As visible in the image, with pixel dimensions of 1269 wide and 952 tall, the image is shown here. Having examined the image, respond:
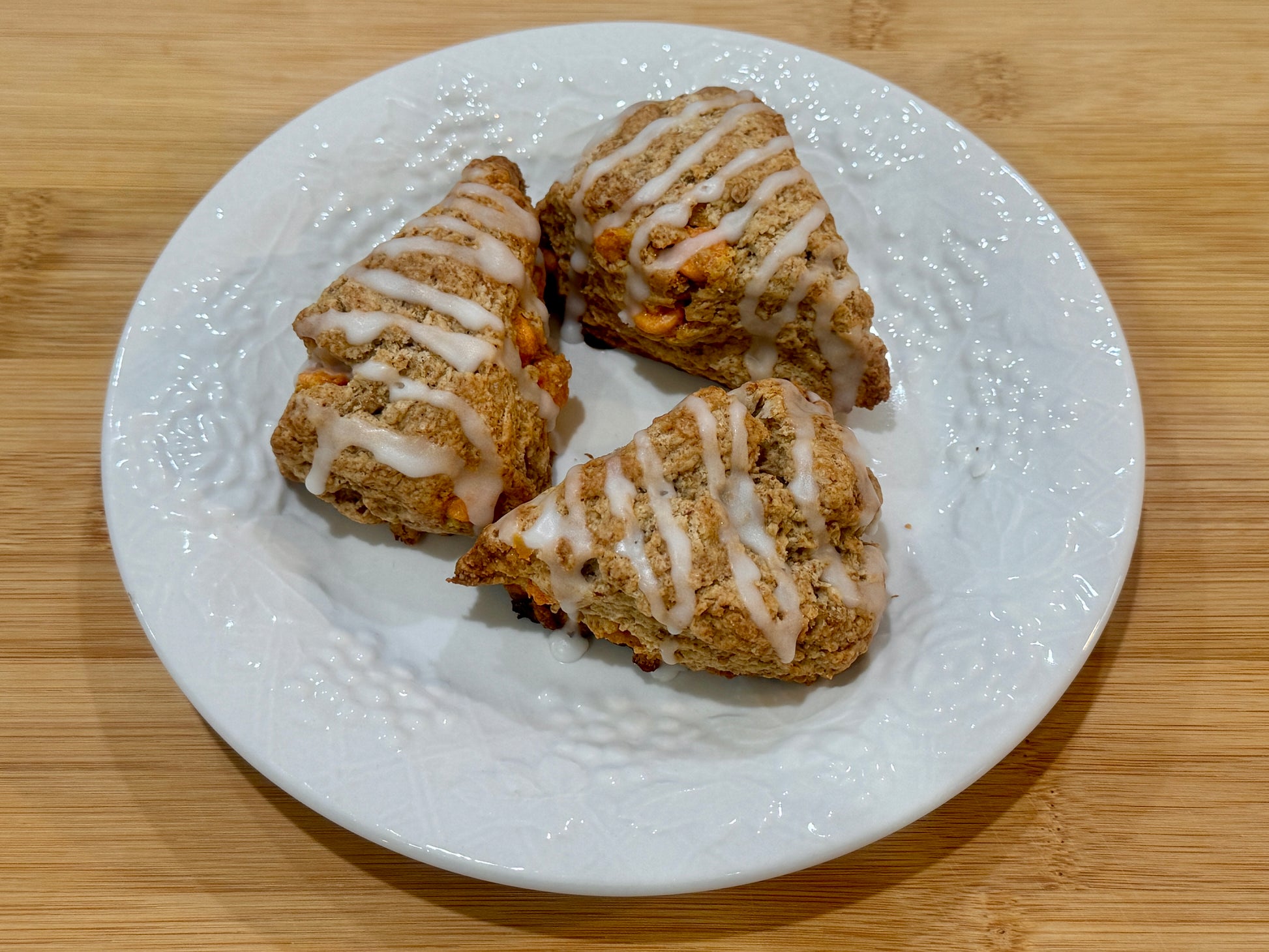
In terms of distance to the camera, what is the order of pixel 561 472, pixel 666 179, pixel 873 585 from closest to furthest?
1. pixel 873 585
2. pixel 666 179
3. pixel 561 472

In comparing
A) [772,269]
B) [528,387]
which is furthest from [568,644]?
[772,269]

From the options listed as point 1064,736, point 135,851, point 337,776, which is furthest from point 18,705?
point 1064,736

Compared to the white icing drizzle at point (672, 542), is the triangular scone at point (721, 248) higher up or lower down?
higher up

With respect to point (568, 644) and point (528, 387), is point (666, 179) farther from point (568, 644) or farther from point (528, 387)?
point (568, 644)

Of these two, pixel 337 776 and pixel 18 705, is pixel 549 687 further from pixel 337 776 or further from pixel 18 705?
pixel 18 705

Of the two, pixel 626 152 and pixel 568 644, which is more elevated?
pixel 626 152

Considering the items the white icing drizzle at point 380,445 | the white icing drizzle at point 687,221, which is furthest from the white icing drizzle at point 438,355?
the white icing drizzle at point 687,221

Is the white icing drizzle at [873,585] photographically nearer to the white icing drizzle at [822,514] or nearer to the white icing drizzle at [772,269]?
the white icing drizzle at [822,514]
